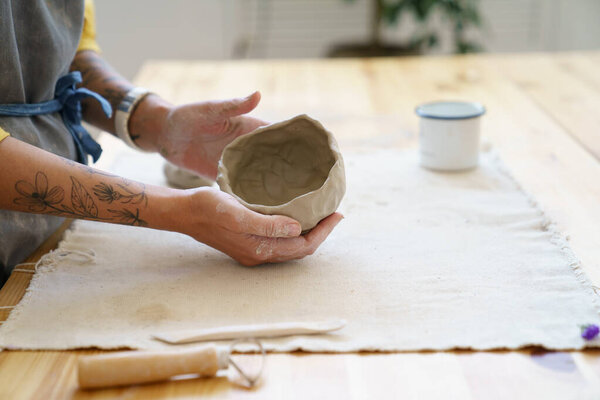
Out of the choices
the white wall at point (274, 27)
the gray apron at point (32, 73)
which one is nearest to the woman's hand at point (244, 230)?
the gray apron at point (32, 73)

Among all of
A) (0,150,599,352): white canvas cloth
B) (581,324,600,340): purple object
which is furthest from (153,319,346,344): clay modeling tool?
(581,324,600,340): purple object

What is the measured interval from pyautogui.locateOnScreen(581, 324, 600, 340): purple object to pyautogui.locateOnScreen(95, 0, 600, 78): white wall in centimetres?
273

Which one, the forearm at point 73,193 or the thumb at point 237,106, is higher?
the thumb at point 237,106

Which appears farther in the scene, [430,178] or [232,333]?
[430,178]

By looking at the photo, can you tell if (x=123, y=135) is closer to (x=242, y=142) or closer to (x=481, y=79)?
(x=242, y=142)

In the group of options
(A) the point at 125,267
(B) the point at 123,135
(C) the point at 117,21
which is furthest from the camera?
(C) the point at 117,21

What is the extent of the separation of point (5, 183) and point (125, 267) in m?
0.23

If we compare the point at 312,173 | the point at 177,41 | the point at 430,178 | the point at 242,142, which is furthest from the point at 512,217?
the point at 177,41

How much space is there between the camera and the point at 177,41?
3414 mm

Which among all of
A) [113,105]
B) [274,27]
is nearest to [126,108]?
[113,105]

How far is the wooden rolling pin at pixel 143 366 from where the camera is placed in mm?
776

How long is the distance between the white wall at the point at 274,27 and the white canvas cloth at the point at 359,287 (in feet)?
7.80

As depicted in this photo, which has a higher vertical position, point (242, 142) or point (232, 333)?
point (242, 142)

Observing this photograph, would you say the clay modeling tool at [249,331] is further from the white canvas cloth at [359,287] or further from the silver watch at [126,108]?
the silver watch at [126,108]
